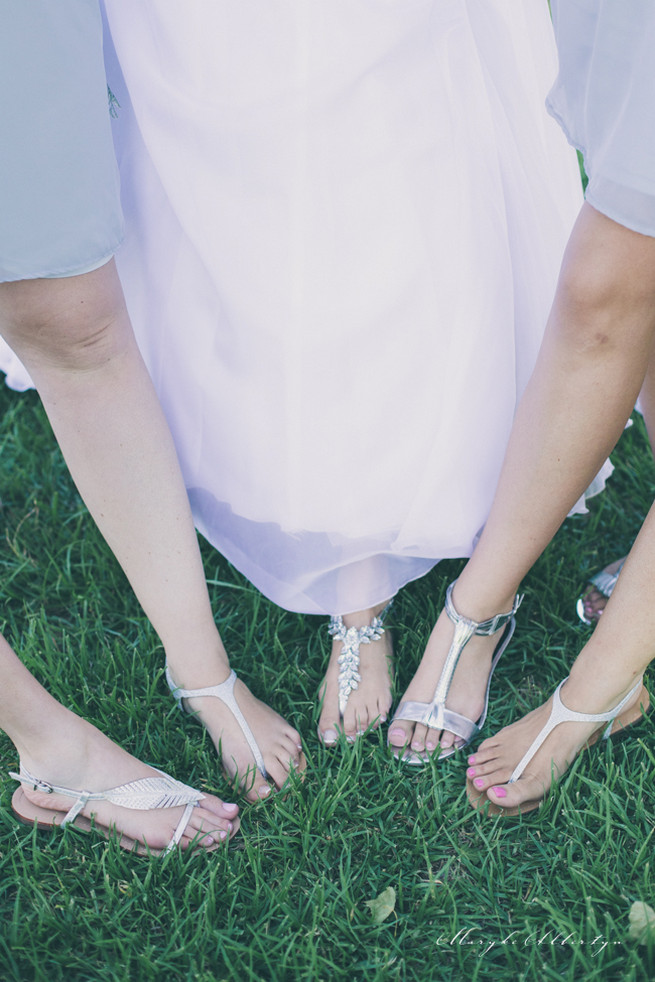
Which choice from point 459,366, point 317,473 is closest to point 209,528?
point 317,473

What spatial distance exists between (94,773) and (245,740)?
254 millimetres

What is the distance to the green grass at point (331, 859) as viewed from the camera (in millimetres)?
1158

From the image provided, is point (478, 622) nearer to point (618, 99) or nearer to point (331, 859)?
point (331, 859)

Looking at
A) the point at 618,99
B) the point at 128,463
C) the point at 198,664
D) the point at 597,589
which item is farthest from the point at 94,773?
the point at 618,99

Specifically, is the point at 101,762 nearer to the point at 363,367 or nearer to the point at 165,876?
the point at 165,876

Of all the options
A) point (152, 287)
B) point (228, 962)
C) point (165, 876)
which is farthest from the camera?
point (152, 287)

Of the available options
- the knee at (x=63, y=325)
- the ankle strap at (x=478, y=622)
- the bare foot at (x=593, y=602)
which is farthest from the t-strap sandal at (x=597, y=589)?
the knee at (x=63, y=325)

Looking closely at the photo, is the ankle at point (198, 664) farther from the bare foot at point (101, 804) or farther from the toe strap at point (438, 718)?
the toe strap at point (438, 718)

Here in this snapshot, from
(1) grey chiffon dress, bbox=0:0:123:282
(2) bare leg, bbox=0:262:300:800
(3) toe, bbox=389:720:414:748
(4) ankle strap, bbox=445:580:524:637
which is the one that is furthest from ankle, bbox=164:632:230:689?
(1) grey chiffon dress, bbox=0:0:123:282

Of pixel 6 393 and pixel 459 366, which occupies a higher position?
pixel 459 366

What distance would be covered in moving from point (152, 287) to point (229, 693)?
0.71 m

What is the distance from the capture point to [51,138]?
0.97 metres

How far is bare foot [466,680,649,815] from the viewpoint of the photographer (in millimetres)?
1324

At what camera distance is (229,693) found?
1444 mm
